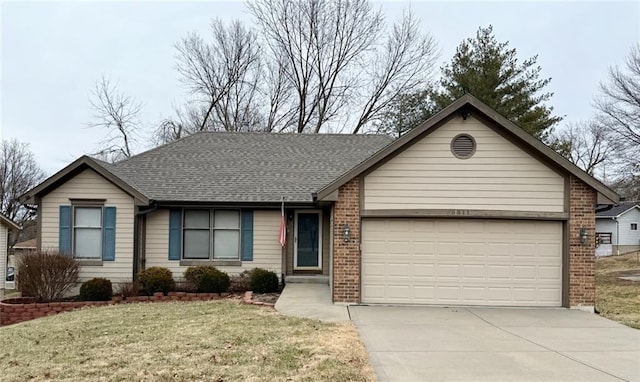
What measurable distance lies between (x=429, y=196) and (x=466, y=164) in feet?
3.68

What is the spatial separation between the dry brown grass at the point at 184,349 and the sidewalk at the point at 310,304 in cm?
50

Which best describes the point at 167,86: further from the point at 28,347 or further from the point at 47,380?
the point at 47,380

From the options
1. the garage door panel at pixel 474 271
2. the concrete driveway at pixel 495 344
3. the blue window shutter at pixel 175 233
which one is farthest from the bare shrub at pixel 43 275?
the garage door panel at pixel 474 271

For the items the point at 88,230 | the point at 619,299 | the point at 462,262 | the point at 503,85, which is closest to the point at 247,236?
the point at 88,230

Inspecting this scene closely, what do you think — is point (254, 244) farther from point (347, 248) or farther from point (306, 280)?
point (347, 248)

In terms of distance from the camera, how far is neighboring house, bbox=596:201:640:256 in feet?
133

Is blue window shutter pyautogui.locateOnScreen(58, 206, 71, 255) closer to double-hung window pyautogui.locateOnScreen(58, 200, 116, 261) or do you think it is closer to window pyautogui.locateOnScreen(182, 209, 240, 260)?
double-hung window pyautogui.locateOnScreen(58, 200, 116, 261)

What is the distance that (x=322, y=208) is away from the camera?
49.1 ft

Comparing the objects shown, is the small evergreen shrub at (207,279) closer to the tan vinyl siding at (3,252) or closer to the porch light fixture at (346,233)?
the porch light fixture at (346,233)

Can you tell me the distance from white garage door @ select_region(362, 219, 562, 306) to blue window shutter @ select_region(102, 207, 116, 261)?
7163mm

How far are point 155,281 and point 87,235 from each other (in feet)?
8.02

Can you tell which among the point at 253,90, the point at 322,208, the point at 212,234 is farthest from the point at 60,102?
the point at 322,208

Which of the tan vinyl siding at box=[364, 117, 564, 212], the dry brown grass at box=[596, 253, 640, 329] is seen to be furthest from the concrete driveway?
the tan vinyl siding at box=[364, 117, 564, 212]

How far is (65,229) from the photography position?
13.6 metres
